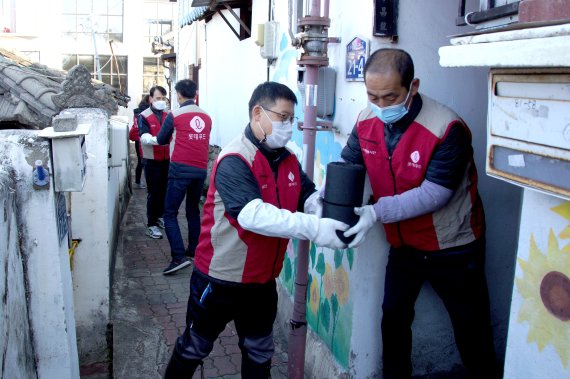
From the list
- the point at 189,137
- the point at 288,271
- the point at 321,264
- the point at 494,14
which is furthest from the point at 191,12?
the point at 494,14

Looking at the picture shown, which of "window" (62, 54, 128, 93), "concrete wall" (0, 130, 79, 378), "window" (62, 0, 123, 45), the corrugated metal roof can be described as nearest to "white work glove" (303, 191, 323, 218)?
"concrete wall" (0, 130, 79, 378)

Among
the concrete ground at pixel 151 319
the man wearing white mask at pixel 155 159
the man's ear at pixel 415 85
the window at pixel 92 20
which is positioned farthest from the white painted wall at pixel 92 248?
the window at pixel 92 20

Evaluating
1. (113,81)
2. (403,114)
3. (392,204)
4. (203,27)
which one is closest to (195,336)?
(392,204)

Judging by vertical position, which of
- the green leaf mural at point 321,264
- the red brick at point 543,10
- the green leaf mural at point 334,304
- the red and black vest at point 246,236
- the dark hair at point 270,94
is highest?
the red brick at point 543,10

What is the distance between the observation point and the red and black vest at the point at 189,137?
645cm

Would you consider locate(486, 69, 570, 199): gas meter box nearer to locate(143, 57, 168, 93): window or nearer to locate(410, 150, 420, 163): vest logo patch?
locate(410, 150, 420, 163): vest logo patch

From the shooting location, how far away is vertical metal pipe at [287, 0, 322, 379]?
3486 mm

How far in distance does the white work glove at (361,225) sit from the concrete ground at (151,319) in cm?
187

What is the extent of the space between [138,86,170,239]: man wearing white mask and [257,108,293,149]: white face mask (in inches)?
187

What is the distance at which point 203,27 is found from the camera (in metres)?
12.0

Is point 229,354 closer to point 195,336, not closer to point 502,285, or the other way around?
point 195,336

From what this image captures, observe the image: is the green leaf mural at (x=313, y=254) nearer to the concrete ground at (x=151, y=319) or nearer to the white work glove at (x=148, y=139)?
the concrete ground at (x=151, y=319)

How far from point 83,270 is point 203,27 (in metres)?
8.46

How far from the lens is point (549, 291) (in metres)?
2.01
